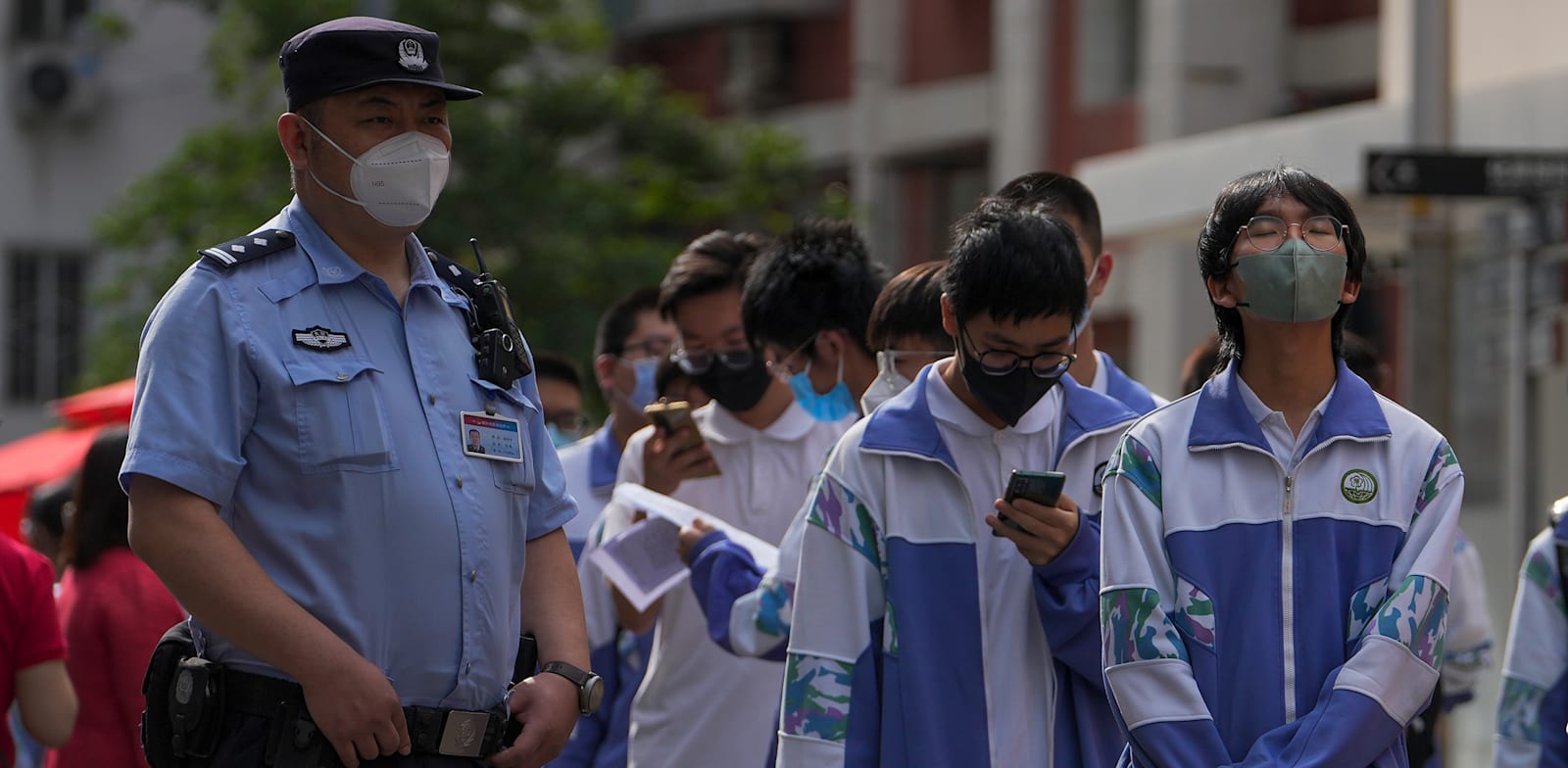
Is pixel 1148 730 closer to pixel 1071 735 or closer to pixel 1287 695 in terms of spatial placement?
pixel 1287 695

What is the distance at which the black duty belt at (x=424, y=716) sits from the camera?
13.0 ft

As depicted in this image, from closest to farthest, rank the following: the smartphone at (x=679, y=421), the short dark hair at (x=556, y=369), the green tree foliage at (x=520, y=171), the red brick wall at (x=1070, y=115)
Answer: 1. the smartphone at (x=679, y=421)
2. the short dark hair at (x=556, y=369)
3. the green tree foliage at (x=520, y=171)
4. the red brick wall at (x=1070, y=115)

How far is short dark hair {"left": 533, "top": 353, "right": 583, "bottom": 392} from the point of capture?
884 centimetres

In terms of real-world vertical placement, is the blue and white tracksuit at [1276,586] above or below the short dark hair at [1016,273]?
below

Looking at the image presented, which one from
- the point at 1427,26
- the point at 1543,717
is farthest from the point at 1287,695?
the point at 1427,26

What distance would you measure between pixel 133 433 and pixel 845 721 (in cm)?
149

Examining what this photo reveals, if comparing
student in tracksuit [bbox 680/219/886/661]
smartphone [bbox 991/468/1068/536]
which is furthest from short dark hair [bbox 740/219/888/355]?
smartphone [bbox 991/468/1068/536]

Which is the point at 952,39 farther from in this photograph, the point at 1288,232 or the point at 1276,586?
the point at 1276,586

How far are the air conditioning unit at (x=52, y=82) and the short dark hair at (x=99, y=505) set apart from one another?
22848mm

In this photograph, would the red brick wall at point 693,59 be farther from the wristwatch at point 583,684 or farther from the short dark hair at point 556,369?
the wristwatch at point 583,684

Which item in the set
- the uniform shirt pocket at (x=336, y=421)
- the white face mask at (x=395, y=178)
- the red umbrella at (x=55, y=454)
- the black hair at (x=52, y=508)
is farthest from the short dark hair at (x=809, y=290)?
the red umbrella at (x=55, y=454)

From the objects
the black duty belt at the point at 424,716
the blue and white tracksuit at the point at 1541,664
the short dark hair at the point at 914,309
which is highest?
the short dark hair at the point at 914,309

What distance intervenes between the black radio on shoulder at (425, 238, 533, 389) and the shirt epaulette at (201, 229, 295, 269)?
36 centimetres

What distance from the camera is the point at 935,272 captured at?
5.40 m
